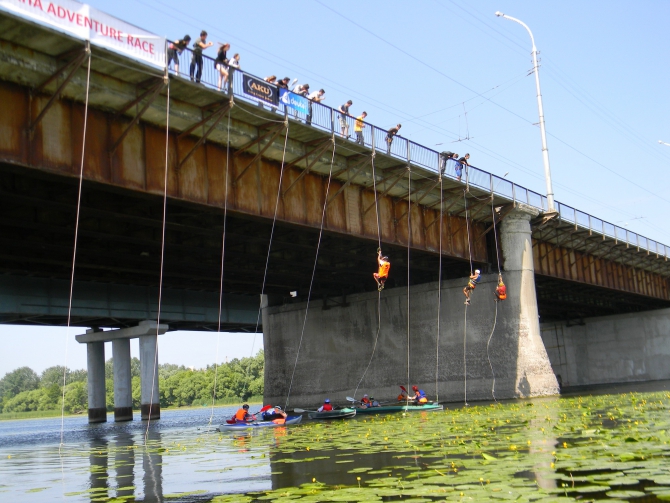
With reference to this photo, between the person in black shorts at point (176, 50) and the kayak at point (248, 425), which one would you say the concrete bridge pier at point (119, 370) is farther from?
the person in black shorts at point (176, 50)

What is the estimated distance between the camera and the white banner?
63.5 feet

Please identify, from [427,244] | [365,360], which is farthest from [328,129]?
[365,360]

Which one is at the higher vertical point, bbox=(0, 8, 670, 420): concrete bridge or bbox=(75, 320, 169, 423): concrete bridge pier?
bbox=(0, 8, 670, 420): concrete bridge

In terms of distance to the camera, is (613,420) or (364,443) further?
(613,420)

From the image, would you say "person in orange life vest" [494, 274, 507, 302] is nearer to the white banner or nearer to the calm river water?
the calm river water

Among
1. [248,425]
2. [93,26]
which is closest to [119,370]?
[248,425]

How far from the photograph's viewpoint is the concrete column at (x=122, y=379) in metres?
60.3

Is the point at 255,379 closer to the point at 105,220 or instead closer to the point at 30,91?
the point at 105,220

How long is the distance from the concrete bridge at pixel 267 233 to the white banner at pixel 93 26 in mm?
398

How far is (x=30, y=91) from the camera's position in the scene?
21.5 metres

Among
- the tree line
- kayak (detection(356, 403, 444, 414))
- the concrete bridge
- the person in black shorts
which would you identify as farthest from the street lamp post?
the tree line

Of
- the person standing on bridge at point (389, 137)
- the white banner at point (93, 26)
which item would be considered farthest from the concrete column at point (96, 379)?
the white banner at point (93, 26)

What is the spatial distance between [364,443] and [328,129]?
1516cm

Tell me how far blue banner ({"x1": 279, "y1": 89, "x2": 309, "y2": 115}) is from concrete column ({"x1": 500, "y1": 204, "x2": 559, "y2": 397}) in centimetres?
1948
